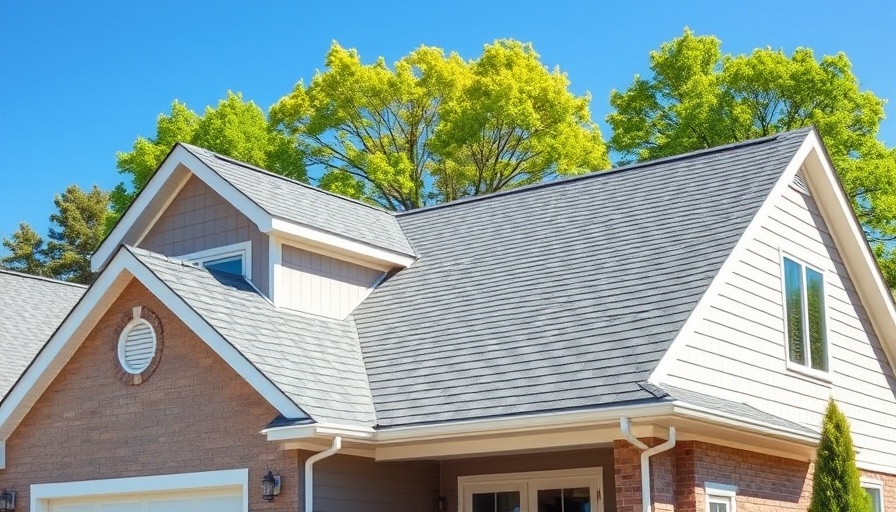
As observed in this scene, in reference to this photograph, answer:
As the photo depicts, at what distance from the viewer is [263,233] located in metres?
16.1

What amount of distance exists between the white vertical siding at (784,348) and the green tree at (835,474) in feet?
3.69

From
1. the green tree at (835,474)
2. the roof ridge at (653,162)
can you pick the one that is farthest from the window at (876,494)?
the roof ridge at (653,162)

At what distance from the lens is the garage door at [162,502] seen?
43.9 feet

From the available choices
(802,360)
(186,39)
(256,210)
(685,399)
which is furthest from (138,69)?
(685,399)

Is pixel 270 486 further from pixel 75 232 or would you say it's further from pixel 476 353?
pixel 75 232

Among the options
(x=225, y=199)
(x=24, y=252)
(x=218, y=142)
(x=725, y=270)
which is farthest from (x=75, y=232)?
(x=725, y=270)

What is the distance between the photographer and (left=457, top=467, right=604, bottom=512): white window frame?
13.9 meters

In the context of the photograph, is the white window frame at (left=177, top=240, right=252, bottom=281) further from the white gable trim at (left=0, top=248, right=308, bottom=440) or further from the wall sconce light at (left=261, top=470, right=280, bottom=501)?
the wall sconce light at (left=261, top=470, right=280, bottom=501)

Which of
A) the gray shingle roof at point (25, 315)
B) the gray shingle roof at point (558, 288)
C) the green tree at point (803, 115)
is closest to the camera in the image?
the gray shingle roof at point (558, 288)

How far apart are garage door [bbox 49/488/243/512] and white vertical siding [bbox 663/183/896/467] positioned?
16.9 ft

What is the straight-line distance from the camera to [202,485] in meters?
13.4

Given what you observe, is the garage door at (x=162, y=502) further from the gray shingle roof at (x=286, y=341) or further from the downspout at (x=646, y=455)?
the downspout at (x=646, y=455)

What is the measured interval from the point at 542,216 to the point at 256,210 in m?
4.30

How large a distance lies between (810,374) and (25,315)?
1354 centimetres
